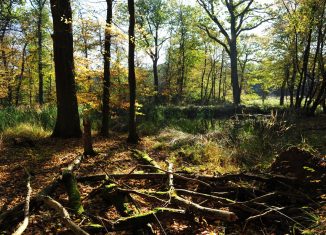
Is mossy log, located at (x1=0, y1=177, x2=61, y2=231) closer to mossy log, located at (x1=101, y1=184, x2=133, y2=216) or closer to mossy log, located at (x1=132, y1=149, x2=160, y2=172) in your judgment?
mossy log, located at (x1=101, y1=184, x2=133, y2=216)

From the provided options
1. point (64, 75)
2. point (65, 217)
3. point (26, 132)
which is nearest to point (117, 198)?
point (65, 217)

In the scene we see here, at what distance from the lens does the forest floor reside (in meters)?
3.36

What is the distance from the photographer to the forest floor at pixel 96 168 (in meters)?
3.36

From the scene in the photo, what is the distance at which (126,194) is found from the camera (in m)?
3.96

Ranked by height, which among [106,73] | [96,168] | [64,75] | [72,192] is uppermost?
[106,73]

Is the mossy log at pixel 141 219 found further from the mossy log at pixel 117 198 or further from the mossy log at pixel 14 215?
the mossy log at pixel 14 215

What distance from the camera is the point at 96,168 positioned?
5848 millimetres

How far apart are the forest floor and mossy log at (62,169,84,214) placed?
16 cm

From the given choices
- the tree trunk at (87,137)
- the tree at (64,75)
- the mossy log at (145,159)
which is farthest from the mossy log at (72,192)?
the tree at (64,75)

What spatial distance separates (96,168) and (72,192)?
206cm

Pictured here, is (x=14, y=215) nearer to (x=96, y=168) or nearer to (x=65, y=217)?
(x=65, y=217)

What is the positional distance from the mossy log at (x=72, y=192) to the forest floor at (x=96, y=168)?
0.16 m

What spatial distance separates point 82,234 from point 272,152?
5.58 m

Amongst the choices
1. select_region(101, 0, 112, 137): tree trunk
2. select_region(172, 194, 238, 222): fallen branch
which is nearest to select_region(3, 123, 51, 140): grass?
select_region(101, 0, 112, 137): tree trunk
